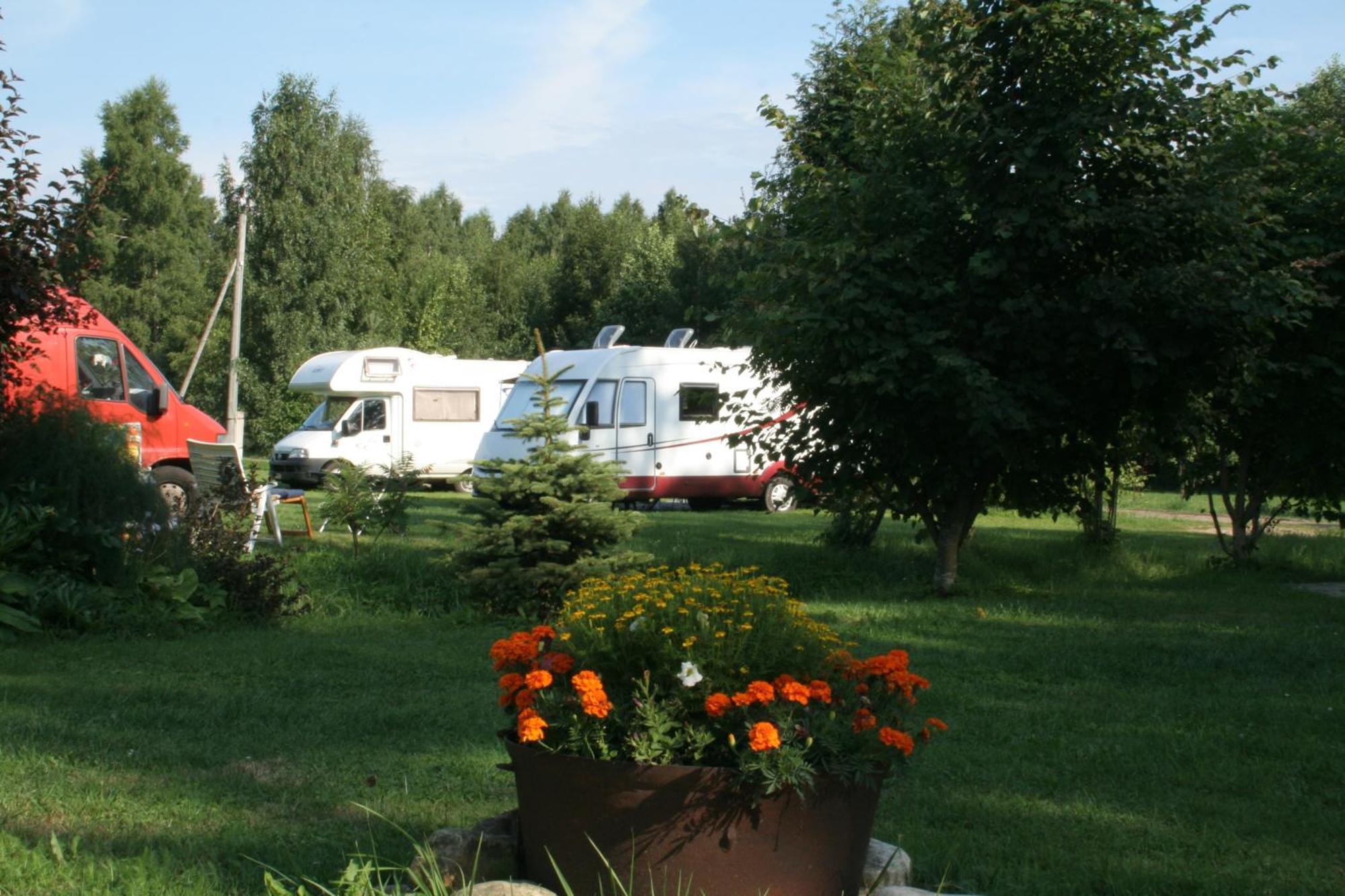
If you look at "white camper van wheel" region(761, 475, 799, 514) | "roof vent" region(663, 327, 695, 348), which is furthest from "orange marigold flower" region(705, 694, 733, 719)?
"roof vent" region(663, 327, 695, 348)

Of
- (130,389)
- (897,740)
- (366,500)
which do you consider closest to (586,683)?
Result: (897,740)

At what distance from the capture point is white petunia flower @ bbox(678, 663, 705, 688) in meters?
3.45

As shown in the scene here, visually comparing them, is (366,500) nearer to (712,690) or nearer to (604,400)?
(604,400)

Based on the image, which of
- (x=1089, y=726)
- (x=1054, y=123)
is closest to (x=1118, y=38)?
(x=1054, y=123)

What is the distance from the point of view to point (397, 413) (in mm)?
24938

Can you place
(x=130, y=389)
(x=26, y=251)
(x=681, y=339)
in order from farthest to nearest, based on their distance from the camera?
(x=681, y=339)
(x=130, y=389)
(x=26, y=251)

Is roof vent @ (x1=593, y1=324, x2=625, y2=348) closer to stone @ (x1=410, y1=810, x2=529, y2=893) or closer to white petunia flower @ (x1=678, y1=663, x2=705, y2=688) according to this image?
stone @ (x1=410, y1=810, x2=529, y2=893)

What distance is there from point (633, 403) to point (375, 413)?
22.1 ft

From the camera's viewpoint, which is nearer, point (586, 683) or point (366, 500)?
point (586, 683)

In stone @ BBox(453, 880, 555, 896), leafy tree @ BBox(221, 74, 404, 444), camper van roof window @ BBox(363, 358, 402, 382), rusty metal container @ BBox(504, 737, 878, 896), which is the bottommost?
stone @ BBox(453, 880, 555, 896)

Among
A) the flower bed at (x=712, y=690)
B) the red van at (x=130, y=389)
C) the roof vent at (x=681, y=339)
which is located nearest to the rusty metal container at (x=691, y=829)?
the flower bed at (x=712, y=690)

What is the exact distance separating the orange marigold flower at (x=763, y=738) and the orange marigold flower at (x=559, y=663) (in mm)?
659

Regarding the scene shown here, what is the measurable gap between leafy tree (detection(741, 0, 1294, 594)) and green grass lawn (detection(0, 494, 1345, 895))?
1.48m

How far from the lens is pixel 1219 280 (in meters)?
9.43
